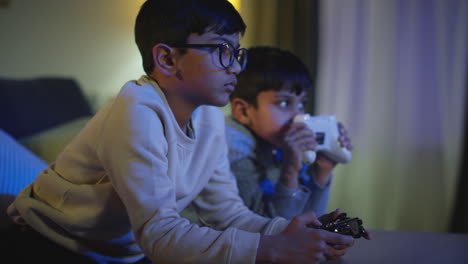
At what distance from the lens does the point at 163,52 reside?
66cm

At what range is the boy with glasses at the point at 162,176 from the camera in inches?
20.9

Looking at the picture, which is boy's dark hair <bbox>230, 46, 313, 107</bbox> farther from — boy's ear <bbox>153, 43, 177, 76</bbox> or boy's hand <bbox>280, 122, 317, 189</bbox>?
boy's ear <bbox>153, 43, 177, 76</bbox>

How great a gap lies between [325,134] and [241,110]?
25 cm

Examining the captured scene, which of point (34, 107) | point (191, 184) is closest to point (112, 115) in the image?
point (191, 184)

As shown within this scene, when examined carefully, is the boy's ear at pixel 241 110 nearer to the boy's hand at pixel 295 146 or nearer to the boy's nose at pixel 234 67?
the boy's hand at pixel 295 146

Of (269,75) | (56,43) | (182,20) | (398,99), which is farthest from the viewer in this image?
(56,43)

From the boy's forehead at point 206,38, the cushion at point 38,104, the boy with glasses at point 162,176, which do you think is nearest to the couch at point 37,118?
the cushion at point 38,104

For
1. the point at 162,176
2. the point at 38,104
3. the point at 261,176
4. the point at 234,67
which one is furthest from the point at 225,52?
the point at 38,104

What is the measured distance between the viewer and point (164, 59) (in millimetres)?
665

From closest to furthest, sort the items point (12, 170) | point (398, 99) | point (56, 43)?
1. point (12, 170)
2. point (398, 99)
3. point (56, 43)

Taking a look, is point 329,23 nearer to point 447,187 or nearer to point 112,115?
point 447,187

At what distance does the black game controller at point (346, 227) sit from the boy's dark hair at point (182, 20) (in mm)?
381

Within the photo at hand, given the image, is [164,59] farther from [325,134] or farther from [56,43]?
[56,43]

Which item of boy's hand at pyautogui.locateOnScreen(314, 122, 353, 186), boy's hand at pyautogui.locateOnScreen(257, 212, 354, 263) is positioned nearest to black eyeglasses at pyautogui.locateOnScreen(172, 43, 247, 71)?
boy's hand at pyautogui.locateOnScreen(257, 212, 354, 263)
